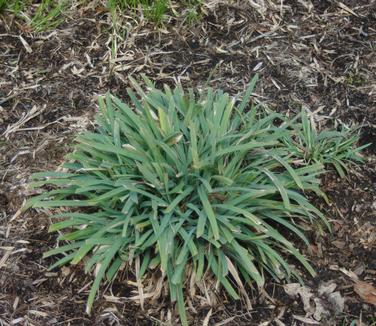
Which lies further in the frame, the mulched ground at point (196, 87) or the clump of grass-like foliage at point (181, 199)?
the mulched ground at point (196, 87)

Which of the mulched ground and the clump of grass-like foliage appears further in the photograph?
the mulched ground

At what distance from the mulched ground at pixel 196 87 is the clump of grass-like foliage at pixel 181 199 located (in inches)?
5.5

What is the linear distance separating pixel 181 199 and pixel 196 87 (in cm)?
104

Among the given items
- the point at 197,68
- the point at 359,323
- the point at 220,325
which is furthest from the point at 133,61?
the point at 359,323

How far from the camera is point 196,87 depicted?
3.51 metres

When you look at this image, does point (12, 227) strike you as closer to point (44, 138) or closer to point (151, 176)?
point (44, 138)

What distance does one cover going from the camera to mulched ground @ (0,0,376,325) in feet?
8.98

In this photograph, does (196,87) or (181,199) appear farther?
(196,87)

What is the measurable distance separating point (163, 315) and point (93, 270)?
1.25 ft

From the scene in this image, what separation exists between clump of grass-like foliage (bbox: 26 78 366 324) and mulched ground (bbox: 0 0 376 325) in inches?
5.5

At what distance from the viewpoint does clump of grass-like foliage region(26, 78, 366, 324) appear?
8.56ft

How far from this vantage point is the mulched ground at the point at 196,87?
2.74 meters

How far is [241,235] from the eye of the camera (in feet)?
8.70

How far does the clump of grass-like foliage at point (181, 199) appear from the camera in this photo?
8.56 feet
